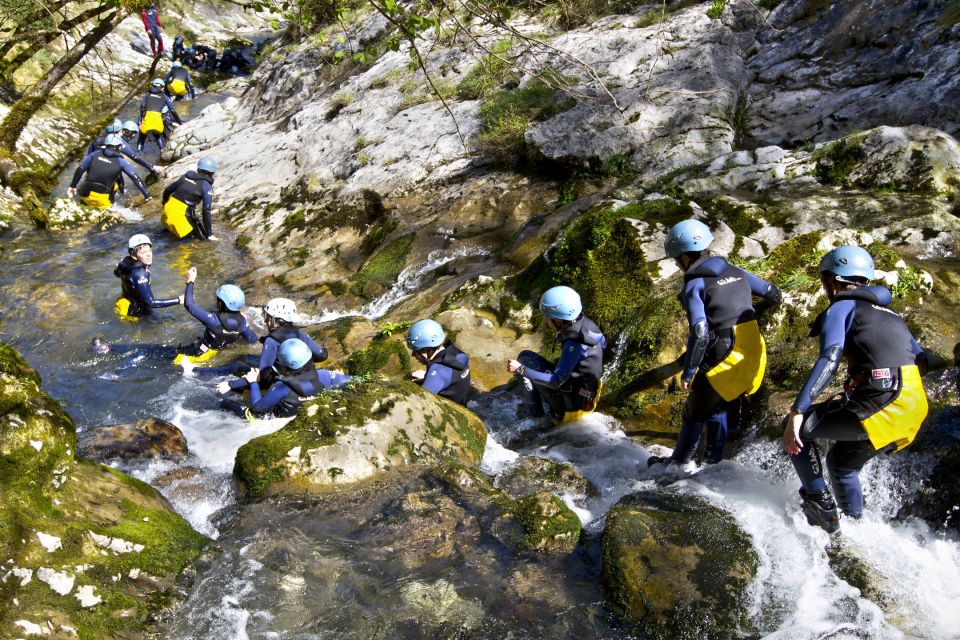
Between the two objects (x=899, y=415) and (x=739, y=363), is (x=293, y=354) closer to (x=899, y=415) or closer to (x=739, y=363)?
(x=739, y=363)

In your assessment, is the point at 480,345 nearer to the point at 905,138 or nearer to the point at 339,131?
the point at 905,138

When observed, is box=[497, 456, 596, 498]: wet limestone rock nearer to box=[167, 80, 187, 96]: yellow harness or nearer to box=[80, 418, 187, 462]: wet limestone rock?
box=[80, 418, 187, 462]: wet limestone rock

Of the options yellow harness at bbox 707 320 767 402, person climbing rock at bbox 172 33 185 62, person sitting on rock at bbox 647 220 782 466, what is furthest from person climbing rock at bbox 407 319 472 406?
person climbing rock at bbox 172 33 185 62

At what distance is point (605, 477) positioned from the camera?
621 cm

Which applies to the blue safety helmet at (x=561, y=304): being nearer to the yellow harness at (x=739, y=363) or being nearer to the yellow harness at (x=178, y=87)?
the yellow harness at (x=739, y=363)

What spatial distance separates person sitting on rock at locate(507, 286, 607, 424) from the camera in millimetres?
6539

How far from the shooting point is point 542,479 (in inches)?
242

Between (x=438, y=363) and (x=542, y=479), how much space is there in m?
1.72

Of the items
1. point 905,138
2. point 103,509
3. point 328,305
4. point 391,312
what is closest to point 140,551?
point 103,509

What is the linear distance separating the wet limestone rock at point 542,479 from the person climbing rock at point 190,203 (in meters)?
10.5

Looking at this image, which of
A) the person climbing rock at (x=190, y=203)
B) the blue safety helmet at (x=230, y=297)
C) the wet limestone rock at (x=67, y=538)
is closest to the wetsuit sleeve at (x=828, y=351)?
the wet limestone rock at (x=67, y=538)

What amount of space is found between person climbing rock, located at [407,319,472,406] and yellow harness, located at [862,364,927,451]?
3.91m

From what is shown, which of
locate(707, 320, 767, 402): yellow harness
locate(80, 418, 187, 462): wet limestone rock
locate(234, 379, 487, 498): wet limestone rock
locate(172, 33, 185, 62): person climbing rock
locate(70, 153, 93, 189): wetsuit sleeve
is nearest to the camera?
locate(707, 320, 767, 402): yellow harness

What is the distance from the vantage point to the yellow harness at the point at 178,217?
14.3m
